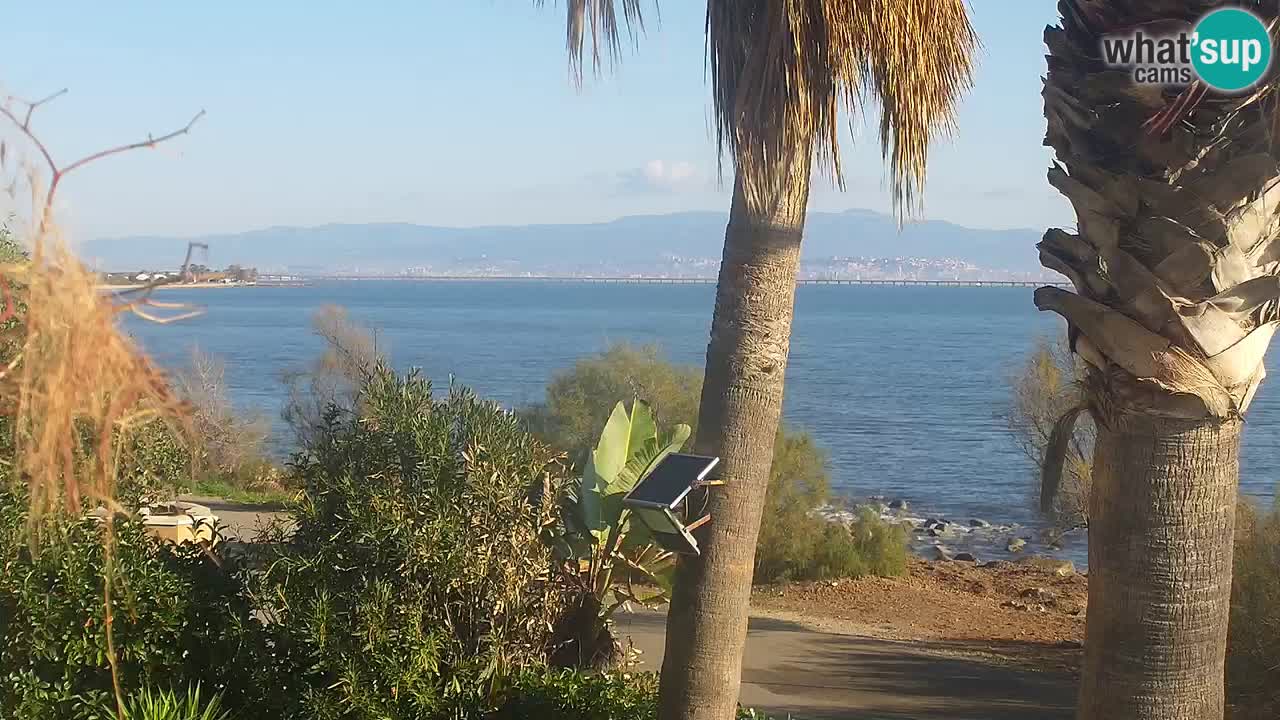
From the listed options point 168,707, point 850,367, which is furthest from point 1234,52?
point 850,367

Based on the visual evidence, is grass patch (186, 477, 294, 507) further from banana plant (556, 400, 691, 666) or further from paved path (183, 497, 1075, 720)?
banana plant (556, 400, 691, 666)

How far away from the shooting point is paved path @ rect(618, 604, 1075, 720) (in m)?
10.4

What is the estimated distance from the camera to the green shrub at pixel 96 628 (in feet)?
20.9

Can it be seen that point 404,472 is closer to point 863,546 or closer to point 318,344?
point 863,546

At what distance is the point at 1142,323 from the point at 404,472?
13.8 feet

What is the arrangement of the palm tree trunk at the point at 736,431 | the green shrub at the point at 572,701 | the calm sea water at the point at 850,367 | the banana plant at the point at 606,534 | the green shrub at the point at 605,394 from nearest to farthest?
the palm tree trunk at the point at 736,431 < the green shrub at the point at 572,701 < the banana plant at the point at 606,534 < the green shrub at the point at 605,394 < the calm sea water at the point at 850,367

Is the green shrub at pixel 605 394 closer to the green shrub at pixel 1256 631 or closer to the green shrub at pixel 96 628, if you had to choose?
the green shrub at pixel 1256 631

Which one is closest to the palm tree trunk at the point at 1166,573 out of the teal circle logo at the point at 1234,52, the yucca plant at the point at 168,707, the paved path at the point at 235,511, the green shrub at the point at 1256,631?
the teal circle logo at the point at 1234,52

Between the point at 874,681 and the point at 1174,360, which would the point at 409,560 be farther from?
the point at 874,681

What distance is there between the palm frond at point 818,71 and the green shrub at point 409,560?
92.9 inches

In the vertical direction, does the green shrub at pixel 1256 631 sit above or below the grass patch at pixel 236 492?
above

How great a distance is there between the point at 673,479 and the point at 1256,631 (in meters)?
7.51

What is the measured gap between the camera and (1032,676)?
1256 cm

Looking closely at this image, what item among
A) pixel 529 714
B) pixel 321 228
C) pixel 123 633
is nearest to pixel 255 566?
pixel 123 633
